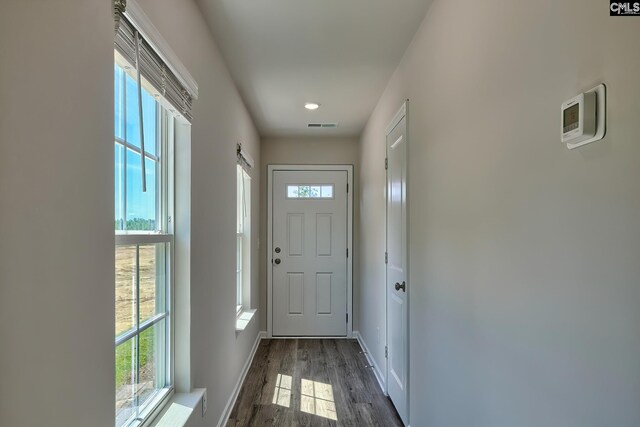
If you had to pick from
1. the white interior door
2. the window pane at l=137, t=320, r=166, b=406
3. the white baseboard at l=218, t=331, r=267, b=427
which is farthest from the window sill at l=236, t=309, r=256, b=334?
the window pane at l=137, t=320, r=166, b=406

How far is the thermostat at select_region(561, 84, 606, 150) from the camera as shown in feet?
2.74

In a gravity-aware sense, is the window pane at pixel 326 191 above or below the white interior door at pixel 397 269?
above

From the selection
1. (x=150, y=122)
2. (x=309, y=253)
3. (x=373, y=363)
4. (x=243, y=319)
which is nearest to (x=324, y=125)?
(x=309, y=253)

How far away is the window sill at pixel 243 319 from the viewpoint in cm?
329

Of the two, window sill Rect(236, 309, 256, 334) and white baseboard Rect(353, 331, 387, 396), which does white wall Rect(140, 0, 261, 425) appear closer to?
window sill Rect(236, 309, 256, 334)

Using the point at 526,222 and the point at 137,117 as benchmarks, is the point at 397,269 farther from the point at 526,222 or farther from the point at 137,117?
the point at 137,117

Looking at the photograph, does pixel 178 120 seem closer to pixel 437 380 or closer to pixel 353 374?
pixel 437 380

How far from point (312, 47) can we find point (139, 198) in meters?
1.50

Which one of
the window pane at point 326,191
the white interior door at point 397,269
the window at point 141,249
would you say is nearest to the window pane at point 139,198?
the window at point 141,249

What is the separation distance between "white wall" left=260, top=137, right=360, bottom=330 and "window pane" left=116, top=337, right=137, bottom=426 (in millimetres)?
3319

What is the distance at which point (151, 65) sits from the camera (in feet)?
4.57

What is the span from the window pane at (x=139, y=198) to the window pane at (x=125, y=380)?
43cm

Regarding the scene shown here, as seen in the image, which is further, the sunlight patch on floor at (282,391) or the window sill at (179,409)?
the sunlight patch on floor at (282,391)
